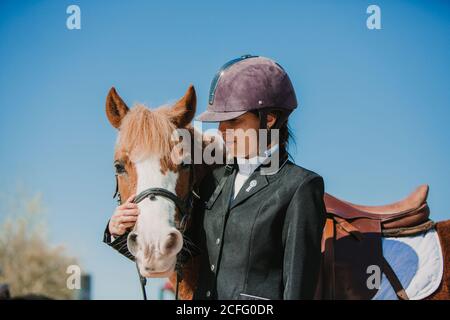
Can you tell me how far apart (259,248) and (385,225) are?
1.57 meters

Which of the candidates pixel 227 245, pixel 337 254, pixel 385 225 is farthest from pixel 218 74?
pixel 385 225

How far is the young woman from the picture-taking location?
3588 mm

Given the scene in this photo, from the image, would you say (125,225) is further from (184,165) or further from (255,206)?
(255,206)

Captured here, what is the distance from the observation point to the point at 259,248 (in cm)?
364

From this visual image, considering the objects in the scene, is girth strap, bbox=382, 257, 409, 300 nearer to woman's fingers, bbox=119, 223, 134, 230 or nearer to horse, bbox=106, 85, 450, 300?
horse, bbox=106, 85, 450, 300

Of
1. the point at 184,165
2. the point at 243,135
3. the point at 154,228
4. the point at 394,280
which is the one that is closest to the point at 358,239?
the point at 394,280

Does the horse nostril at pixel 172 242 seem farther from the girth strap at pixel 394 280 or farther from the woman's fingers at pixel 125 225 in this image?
the girth strap at pixel 394 280

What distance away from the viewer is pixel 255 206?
377cm

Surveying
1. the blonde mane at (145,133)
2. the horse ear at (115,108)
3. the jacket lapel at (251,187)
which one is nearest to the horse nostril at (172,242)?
the jacket lapel at (251,187)

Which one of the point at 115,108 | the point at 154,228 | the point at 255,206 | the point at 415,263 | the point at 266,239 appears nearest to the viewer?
the point at 154,228

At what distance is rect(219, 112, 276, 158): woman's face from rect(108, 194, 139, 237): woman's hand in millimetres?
700

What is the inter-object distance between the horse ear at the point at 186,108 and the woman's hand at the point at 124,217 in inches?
29.7

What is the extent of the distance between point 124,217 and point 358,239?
174 cm
